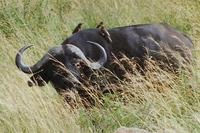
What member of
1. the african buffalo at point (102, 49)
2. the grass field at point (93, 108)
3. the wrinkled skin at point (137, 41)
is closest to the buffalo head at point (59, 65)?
the african buffalo at point (102, 49)

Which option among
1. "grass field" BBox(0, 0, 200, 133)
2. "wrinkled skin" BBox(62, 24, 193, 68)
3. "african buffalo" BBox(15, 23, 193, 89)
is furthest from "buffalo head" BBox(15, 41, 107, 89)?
"wrinkled skin" BBox(62, 24, 193, 68)

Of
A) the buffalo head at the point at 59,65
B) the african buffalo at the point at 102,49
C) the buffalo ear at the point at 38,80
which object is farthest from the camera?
the african buffalo at the point at 102,49

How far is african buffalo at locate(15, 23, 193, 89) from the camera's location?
732 centimetres

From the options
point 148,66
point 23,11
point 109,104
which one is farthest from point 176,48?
point 23,11

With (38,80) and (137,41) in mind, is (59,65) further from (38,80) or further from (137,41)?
(137,41)

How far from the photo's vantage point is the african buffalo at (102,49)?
7.32m

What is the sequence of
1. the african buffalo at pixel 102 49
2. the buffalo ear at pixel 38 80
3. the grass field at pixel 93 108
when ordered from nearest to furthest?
the grass field at pixel 93 108 → the buffalo ear at pixel 38 80 → the african buffalo at pixel 102 49

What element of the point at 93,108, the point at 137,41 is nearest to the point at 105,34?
the point at 137,41

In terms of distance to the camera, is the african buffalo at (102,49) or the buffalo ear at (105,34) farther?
the buffalo ear at (105,34)

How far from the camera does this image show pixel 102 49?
744 cm

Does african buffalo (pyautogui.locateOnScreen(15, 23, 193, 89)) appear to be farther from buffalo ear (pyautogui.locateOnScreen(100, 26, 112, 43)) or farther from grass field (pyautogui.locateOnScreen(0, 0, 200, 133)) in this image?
grass field (pyautogui.locateOnScreen(0, 0, 200, 133))

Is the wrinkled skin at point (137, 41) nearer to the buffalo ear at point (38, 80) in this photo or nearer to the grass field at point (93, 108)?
the grass field at point (93, 108)

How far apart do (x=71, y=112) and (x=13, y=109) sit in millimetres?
576

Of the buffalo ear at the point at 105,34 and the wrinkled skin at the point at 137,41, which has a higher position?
the buffalo ear at the point at 105,34
